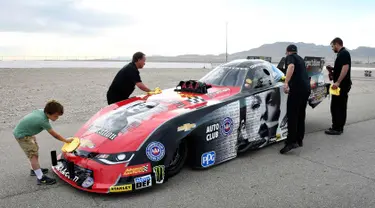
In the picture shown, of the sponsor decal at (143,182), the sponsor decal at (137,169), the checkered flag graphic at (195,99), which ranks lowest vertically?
the sponsor decal at (143,182)

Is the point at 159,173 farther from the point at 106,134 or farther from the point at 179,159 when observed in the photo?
the point at 106,134

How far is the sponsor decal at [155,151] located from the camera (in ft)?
A: 13.9

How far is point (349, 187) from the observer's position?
442 cm

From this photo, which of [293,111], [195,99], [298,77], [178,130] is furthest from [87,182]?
[298,77]

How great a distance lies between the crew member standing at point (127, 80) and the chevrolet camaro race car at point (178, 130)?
0.65 m

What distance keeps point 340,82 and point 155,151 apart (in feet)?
15.2

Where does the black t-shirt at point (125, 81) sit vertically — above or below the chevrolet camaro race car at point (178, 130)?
above

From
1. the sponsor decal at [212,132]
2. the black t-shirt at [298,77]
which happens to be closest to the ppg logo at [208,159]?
the sponsor decal at [212,132]

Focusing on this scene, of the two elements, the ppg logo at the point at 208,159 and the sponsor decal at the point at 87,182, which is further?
the ppg logo at the point at 208,159

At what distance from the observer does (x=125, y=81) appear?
6430 mm

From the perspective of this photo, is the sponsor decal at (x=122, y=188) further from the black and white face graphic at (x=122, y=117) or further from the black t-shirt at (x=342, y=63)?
the black t-shirt at (x=342, y=63)

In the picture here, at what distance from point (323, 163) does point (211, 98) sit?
1.95 metres

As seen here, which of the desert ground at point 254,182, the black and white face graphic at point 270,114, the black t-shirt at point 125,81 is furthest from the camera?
the black t-shirt at point 125,81

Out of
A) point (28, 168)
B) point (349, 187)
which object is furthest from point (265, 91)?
point (28, 168)
